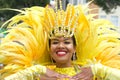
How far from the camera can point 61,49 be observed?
4.81m

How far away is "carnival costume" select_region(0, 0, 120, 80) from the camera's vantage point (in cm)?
498

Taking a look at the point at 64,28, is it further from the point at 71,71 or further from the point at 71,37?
the point at 71,71

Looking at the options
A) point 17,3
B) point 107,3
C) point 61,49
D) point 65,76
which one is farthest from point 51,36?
point 107,3

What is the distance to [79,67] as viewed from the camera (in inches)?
198

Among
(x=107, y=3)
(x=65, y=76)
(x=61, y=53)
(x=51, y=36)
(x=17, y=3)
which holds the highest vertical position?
(x=51, y=36)

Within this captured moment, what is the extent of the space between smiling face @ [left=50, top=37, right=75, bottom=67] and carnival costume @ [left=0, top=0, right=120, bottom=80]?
6 centimetres

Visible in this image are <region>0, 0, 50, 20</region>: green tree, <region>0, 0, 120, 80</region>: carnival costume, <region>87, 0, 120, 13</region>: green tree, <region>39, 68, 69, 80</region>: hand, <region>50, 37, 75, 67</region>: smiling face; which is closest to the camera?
<region>39, 68, 69, 80</region>: hand

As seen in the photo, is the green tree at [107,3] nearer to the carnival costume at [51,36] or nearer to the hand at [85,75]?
the carnival costume at [51,36]

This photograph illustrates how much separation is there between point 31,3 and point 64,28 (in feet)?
35.2

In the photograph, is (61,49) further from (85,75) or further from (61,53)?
(85,75)

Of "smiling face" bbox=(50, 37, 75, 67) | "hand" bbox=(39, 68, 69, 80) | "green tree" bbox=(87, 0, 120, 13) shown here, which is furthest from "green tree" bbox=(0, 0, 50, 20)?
"hand" bbox=(39, 68, 69, 80)

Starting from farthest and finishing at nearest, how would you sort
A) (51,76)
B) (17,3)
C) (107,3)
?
(107,3) → (17,3) → (51,76)

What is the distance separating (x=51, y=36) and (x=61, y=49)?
0.21m

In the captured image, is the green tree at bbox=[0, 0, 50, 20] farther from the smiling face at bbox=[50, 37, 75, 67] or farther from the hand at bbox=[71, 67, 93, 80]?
the hand at bbox=[71, 67, 93, 80]
